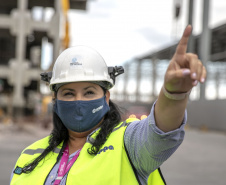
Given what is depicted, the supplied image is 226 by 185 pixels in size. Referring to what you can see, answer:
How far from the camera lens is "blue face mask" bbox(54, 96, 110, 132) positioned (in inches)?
99.9

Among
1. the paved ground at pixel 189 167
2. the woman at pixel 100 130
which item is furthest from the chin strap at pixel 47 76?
the paved ground at pixel 189 167

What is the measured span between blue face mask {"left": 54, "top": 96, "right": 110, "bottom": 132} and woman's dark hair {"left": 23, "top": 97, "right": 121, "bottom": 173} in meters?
0.08

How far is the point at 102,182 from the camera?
2.16 m

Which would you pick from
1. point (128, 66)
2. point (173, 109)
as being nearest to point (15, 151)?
point (173, 109)

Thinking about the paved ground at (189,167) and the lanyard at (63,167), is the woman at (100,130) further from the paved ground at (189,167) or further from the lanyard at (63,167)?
the paved ground at (189,167)

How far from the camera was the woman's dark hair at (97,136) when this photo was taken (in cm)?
234

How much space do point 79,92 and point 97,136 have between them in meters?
0.33

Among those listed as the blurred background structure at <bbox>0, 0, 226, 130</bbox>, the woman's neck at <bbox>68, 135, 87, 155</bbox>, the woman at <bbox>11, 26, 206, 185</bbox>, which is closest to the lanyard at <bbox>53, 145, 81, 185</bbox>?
the woman at <bbox>11, 26, 206, 185</bbox>

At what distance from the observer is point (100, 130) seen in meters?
2.45

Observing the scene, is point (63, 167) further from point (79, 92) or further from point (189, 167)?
point (189, 167)

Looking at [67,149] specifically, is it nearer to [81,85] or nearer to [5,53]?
[81,85]

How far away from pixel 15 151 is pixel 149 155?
1130cm

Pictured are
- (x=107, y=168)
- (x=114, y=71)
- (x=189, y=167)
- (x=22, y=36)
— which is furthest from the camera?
(x=22, y=36)

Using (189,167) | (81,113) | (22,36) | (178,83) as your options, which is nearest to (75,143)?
(81,113)
